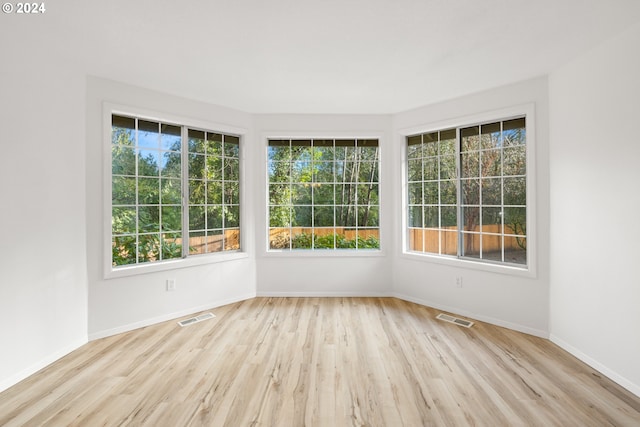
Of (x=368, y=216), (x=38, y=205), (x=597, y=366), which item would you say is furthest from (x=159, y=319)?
(x=597, y=366)

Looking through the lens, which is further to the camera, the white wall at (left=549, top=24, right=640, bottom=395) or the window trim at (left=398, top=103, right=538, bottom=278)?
the window trim at (left=398, top=103, right=538, bottom=278)

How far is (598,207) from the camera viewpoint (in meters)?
2.74

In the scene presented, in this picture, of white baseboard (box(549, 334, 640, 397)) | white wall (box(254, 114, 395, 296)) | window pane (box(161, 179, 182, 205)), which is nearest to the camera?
white baseboard (box(549, 334, 640, 397))

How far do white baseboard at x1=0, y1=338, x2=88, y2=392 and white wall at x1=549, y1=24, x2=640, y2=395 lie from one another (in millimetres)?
4527

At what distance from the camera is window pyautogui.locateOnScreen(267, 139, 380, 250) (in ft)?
15.9

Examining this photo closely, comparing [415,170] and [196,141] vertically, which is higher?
→ [196,141]

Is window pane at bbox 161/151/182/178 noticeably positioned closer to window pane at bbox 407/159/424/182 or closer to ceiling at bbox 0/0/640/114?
ceiling at bbox 0/0/640/114

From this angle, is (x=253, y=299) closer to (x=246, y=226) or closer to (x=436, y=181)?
(x=246, y=226)

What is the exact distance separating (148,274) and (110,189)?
3.30ft

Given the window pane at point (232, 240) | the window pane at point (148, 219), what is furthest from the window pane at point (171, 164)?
the window pane at point (232, 240)

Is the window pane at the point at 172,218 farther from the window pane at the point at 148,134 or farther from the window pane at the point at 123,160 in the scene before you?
the window pane at the point at 148,134

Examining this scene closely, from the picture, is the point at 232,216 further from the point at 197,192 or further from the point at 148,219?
the point at 148,219

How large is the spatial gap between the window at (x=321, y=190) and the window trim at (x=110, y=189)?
22.0 inches

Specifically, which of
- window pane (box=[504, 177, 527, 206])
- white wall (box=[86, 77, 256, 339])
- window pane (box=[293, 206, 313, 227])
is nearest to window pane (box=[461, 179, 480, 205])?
window pane (box=[504, 177, 527, 206])
